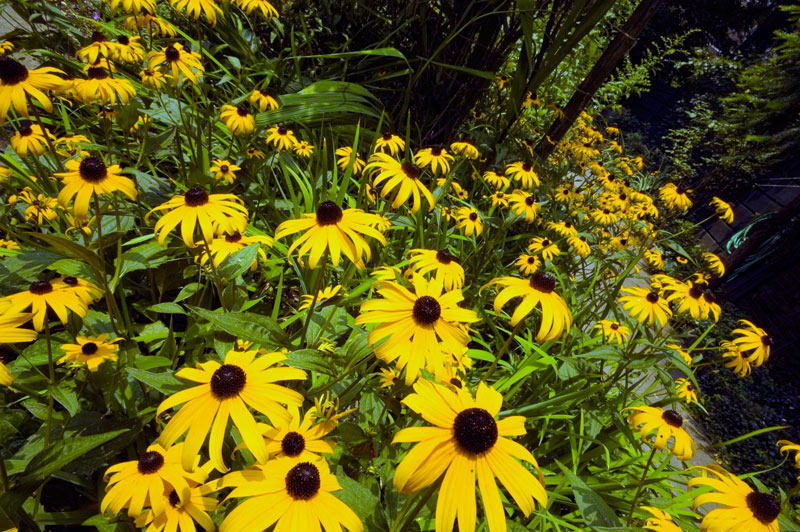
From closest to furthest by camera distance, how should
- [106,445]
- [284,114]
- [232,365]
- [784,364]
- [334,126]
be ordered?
[232,365]
[106,445]
[284,114]
[334,126]
[784,364]

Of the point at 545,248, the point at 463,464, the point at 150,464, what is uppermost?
the point at 463,464

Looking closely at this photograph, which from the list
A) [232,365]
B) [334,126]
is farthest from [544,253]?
[232,365]

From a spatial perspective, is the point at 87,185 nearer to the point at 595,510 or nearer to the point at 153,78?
the point at 153,78

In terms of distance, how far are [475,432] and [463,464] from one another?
66 millimetres

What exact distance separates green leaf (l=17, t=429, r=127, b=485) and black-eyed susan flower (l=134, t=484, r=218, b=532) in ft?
0.64

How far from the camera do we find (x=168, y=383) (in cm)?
90

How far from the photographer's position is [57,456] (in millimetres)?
911

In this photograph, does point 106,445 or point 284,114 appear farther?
point 284,114

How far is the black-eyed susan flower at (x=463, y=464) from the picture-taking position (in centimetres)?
66

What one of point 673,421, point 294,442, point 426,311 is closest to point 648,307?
point 673,421

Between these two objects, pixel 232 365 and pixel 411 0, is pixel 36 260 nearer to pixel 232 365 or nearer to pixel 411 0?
pixel 232 365

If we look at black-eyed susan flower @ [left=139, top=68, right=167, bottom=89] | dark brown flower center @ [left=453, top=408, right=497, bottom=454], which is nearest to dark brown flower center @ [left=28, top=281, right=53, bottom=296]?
dark brown flower center @ [left=453, top=408, right=497, bottom=454]

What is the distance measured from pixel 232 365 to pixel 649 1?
10.3 ft

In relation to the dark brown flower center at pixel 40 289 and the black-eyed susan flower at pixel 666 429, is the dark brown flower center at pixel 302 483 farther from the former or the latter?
the black-eyed susan flower at pixel 666 429
